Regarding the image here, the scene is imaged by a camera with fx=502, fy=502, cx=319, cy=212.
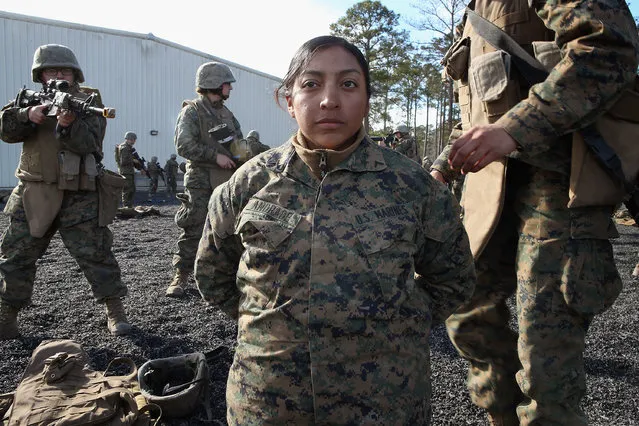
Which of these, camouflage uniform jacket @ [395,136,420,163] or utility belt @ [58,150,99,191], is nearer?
utility belt @ [58,150,99,191]

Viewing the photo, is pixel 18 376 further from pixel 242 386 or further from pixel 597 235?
pixel 597 235

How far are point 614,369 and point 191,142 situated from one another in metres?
4.19

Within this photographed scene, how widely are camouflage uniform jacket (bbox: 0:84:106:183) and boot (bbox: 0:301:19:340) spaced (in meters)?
0.97

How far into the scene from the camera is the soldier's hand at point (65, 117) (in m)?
3.56

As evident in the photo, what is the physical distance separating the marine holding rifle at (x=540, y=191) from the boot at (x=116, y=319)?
108 inches

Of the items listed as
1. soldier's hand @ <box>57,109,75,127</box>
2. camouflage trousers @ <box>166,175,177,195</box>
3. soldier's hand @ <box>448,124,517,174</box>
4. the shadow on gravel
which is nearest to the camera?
soldier's hand @ <box>448,124,517,174</box>

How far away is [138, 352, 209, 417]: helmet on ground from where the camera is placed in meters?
2.56

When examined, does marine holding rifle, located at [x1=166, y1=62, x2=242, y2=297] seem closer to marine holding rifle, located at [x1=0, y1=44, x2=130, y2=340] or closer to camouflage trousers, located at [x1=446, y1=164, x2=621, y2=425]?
marine holding rifle, located at [x1=0, y1=44, x2=130, y2=340]

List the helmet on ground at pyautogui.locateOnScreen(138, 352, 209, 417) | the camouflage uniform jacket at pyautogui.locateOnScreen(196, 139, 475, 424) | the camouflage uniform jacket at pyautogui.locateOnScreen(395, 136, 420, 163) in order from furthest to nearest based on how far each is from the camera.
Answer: the camouflage uniform jacket at pyautogui.locateOnScreen(395, 136, 420, 163) → the helmet on ground at pyautogui.locateOnScreen(138, 352, 209, 417) → the camouflage uniform jacket at pyautogui.locateOnScreen(196, 139, 475, 424)

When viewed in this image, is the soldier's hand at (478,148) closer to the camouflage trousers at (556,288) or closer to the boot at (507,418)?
the camouflage trousers at (556,288)

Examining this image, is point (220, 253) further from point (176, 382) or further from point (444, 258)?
point (176, 382)

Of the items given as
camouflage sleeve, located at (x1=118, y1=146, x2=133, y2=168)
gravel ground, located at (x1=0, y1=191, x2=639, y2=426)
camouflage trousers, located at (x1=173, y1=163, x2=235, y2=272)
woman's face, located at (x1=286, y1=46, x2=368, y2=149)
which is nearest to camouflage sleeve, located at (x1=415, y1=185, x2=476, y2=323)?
woman's face, located at (x1=286, y1=46, x2=368, y2=149)

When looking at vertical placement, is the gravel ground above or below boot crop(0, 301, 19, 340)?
below

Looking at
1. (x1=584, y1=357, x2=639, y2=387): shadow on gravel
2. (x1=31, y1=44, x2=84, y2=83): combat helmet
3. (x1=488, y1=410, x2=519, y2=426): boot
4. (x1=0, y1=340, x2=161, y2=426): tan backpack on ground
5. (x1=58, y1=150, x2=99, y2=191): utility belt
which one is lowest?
(x1=584, y1=357, x2=639, y2=387): shadow on gravel
